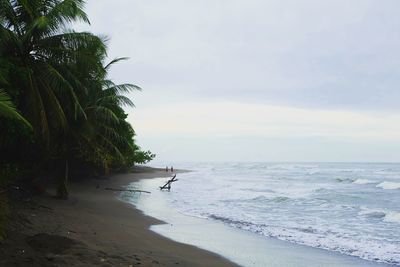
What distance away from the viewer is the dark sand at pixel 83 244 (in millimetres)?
7277

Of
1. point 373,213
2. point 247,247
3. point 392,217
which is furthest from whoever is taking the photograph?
point 373,213

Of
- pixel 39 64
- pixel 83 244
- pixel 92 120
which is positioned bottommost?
pixel 83 244

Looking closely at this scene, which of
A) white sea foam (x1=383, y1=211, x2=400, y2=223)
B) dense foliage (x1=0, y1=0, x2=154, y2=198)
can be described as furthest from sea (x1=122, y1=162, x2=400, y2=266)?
dense foliage (x1=0, y1=0, x2=154, y2=198)

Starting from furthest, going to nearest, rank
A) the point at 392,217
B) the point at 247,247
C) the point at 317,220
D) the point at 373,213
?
the point at 373,213
the point at 392,217
the point at 317,220
the point at 247,247

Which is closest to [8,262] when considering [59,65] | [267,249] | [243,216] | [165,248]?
[165,248]

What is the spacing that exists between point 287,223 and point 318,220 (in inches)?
70.2

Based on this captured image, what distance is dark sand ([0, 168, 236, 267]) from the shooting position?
23.9 feet

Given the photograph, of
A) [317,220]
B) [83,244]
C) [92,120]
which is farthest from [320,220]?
[83,244]

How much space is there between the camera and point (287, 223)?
1559cm

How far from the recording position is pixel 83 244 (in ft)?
27.8

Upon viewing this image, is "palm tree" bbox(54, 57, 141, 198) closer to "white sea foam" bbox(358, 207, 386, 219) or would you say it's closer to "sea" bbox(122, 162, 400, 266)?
"sea" bbox(122, 162, 400, 266)

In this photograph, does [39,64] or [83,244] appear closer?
[83,244]

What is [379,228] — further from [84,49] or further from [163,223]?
[84,49]

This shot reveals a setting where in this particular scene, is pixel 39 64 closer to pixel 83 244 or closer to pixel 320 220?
pixel 83 244
